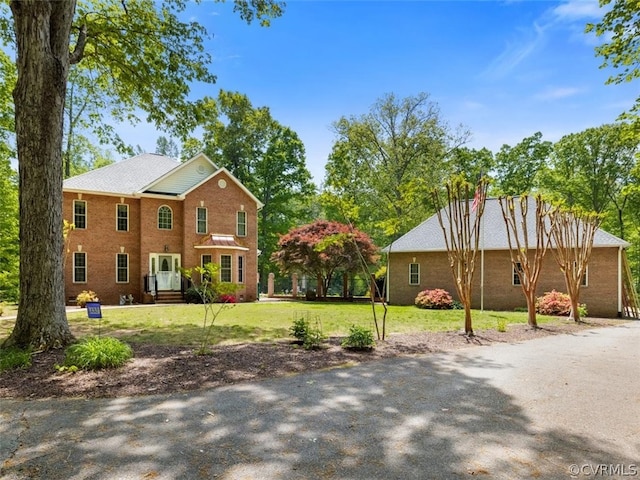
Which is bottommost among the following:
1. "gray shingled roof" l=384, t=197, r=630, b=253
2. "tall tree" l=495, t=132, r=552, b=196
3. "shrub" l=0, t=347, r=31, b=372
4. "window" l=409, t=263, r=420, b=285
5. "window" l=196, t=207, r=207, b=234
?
"shrub" l=0, t=347, r=31, b=372

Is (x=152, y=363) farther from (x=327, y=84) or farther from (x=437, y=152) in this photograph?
(x=437, y=152)

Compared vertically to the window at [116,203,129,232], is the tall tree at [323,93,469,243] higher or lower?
higher

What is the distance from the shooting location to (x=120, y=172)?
22906 mm

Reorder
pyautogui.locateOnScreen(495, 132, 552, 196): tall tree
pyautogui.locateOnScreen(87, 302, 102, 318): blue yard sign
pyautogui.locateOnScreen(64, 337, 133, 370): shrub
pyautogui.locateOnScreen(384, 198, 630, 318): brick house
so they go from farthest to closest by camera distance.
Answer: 1. pyautogui.locateOnScreen(495, 132, 552, 196): tall tree
2. pyautogui.locateOnScreen(384, 198, 630, 318): brick house
3. pyautogui.locateOnScreen(87, 302, 102, 318): blue yard sign
4. pyautogui.locateOnScreen(64, 337, 133, 370): shrub

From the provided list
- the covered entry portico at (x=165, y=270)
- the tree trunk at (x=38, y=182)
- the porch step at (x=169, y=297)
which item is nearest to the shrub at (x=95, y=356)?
the tree trunk at (x=38, y=182)

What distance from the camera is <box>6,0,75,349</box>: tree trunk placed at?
6.99m

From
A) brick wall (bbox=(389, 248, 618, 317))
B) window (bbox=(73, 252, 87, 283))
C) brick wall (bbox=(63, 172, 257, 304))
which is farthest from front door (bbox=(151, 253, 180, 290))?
brick wall (bbox=(389, 248, 618, 317))

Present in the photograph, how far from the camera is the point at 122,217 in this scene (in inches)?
843

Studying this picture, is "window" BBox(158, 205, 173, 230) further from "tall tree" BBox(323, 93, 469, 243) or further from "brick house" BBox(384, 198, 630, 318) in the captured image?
"tall tree" BBox(323, 93, 469, 243)

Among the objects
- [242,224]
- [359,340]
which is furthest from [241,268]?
[359,340]

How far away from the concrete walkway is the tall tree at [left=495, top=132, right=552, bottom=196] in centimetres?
3296

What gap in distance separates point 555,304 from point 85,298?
2184cm

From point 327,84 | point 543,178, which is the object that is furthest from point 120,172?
point 543,178

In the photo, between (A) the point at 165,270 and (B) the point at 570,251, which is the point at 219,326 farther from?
(B) the point at 570,251
